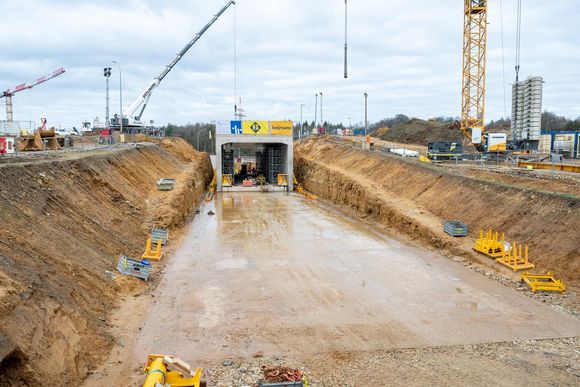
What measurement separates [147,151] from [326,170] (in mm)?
17011

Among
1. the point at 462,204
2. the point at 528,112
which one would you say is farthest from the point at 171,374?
the point at 528,112

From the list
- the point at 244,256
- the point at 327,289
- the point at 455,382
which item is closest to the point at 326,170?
the point at 244,256

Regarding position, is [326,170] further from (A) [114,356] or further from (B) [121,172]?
(A) [114,356]

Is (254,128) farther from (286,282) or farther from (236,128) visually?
(286,282)

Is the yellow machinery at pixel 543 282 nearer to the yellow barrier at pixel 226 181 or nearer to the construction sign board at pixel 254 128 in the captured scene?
the construction sign board at pixel 254 128

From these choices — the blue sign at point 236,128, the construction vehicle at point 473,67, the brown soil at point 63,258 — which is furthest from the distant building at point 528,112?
the brown soil at point 63,258

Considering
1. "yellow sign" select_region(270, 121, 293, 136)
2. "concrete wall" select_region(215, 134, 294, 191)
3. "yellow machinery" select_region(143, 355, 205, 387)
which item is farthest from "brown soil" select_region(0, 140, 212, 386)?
"yellow sign" select_region(270, 121, 293, 136)

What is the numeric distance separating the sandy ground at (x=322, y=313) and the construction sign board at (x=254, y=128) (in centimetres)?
2685

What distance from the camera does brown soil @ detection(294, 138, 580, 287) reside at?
17.3 metres

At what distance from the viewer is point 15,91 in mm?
82688

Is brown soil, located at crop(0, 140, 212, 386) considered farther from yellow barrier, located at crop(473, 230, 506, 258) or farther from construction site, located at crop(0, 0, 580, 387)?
yellow barrier, located at crop(473, 230, 506, 258)

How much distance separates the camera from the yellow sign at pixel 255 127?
157ft

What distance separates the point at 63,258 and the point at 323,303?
7728 mm

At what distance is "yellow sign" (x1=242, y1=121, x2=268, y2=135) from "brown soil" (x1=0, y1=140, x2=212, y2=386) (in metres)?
21.9
